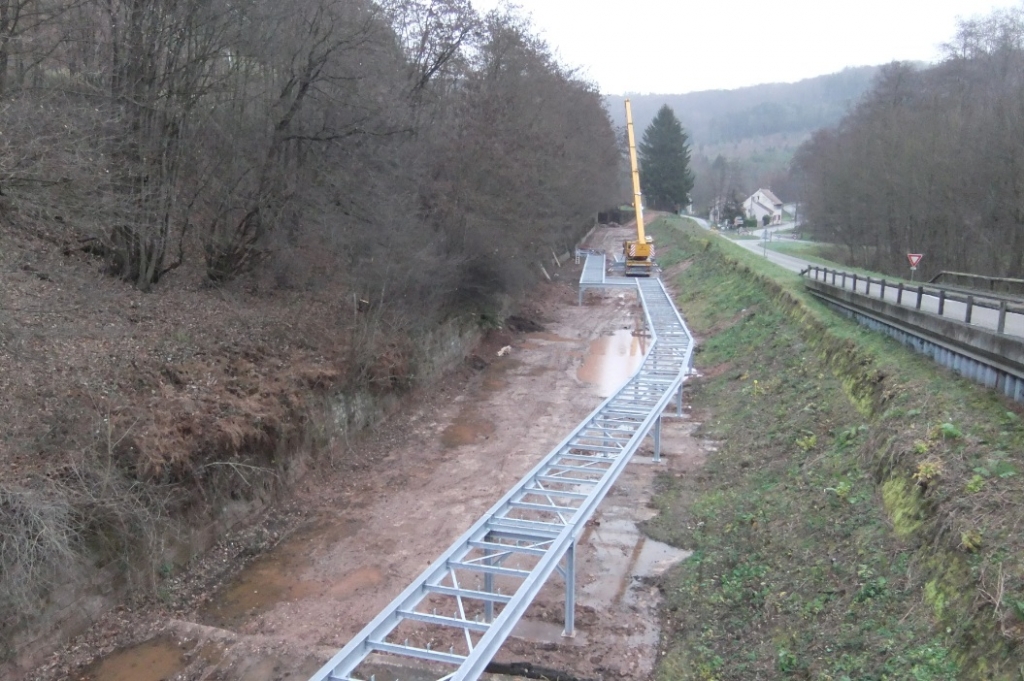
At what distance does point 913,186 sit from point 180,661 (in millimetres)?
39288

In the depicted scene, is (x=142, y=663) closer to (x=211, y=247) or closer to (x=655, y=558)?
(x=655, y=558)

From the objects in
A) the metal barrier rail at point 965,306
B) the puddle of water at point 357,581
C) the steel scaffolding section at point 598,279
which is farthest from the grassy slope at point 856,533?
A: the steel scaffolding section at point 598,279

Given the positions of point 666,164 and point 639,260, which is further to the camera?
point 666,164

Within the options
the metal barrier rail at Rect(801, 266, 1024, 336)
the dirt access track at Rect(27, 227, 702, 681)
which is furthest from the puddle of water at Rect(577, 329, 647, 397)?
the metal barrier rail at Rect(801, 266, 1024, 336)

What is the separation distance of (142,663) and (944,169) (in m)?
38.3

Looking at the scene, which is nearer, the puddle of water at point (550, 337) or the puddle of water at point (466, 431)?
the puddle of water at point (466, 431)

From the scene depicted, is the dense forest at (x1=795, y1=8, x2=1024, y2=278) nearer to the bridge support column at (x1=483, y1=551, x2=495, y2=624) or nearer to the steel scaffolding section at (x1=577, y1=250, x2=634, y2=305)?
the steel scaffolding section at (x1=577, y1=250, x2=634, y2=305)

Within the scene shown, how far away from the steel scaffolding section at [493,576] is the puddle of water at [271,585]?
2.26 meters

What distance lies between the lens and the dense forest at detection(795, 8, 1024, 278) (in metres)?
32.0

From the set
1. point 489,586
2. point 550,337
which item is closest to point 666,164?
point 550,337

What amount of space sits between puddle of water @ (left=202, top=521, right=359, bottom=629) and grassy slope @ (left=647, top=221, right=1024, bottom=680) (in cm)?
572

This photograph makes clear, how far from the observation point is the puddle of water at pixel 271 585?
11.0 metres

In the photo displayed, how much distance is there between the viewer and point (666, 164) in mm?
94250

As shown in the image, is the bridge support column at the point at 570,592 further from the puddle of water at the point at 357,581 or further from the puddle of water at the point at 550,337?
the puddle of water at the point at 550,337
